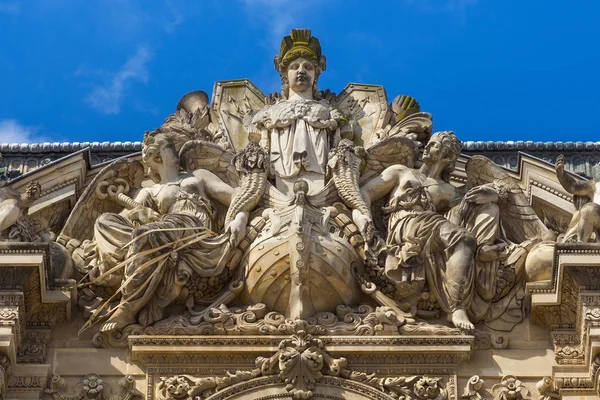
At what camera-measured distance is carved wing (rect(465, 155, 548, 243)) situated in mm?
23734

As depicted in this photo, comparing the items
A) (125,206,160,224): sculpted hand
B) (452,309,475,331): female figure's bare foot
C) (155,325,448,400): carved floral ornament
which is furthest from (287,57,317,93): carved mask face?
(155,325,448,400): carved floral ornament

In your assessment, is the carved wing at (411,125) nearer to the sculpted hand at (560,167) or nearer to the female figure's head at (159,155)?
the sculpted hand at (560,167)

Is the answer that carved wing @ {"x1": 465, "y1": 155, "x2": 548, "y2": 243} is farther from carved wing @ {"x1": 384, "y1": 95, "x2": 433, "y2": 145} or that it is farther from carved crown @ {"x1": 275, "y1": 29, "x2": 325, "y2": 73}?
carved crown @ {"x1": 275, "y1": 29, "x2": 325, "y2": 73}

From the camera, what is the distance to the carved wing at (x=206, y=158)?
24.3 metres

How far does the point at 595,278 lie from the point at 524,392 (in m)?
1.43

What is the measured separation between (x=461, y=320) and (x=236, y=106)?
4.27 m

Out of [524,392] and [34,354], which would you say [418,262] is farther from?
[34,354]

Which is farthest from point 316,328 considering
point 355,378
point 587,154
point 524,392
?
point 587,154

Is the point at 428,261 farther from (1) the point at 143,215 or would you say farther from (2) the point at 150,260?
(1) the point at 143,215

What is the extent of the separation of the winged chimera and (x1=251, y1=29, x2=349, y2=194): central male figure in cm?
2

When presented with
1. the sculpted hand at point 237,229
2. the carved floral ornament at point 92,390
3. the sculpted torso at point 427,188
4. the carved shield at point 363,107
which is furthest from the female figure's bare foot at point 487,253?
the carved floral ornament at point 92,390

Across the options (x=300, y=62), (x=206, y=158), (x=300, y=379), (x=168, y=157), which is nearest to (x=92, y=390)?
(x=300, y=379)

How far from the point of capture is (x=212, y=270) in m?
22.9

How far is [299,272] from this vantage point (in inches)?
890
